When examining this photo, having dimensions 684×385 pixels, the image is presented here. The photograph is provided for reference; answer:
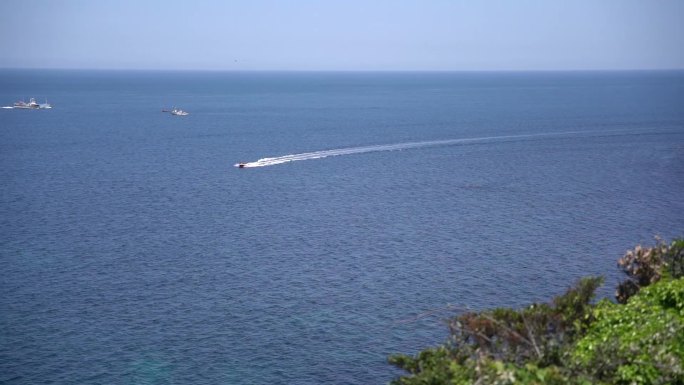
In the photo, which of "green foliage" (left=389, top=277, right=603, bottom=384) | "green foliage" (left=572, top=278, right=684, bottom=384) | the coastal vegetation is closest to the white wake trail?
the coastal vegetation

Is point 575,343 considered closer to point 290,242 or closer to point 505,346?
point 505,346

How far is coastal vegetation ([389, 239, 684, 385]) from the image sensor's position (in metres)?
21.9

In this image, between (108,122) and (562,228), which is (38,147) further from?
(562,228)

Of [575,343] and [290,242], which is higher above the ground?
[575,343]

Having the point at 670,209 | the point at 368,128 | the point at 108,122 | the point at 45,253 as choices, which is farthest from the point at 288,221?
the point at 108,122

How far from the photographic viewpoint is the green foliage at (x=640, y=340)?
22359mm

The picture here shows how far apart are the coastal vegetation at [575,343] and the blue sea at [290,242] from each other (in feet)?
9.62

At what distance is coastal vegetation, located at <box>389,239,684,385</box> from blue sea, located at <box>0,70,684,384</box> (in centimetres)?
293

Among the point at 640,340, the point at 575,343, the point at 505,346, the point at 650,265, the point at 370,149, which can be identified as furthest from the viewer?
the point at 370,149

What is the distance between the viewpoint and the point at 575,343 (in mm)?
26609

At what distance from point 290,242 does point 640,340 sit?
1958 inches

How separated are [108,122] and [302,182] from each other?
90811mm

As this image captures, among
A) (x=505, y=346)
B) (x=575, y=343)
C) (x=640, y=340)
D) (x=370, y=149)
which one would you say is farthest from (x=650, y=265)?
(x=370, y=149)

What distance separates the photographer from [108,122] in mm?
175375
